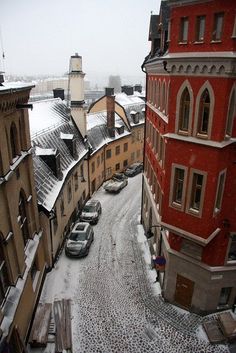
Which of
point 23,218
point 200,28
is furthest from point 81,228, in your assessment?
point 200,28

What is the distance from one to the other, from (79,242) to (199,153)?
14685 millimetres

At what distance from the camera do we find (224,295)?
1886 centimetres

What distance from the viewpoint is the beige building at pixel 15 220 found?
13.6 metres

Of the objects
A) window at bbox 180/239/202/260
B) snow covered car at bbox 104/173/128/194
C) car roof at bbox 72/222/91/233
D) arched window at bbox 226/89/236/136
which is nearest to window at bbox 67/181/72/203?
car roof at bbox 72/222/91/233

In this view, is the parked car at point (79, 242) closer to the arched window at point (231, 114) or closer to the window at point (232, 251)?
the window at point (232, 251)

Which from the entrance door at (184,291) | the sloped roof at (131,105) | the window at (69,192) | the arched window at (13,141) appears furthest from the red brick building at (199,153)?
the sloped roof at (131,105)

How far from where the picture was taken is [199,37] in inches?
523

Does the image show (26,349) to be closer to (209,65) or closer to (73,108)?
(209,65)

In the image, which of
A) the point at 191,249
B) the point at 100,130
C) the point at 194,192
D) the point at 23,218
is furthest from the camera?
the point at 100,130

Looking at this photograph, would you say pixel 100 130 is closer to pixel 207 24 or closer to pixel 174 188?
pixel 174 188

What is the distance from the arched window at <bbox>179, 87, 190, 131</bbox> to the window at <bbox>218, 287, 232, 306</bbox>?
11.0 m

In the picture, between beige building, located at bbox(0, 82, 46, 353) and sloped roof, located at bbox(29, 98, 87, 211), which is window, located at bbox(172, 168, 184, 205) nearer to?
beige building, located at bbox(0, 82, 46, 353)

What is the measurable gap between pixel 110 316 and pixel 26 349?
555 cm

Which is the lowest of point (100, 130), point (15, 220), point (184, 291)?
point (184, 291)
